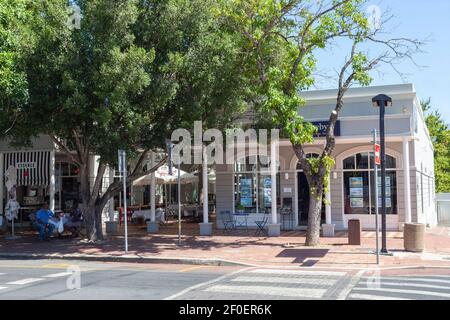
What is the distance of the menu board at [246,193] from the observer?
23.1 m

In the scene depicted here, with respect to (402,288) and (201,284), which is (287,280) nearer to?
(201,284)

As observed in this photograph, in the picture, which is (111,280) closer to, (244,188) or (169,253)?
(169,253)

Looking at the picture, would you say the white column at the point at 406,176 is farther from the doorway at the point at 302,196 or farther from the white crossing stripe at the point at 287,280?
the white crossing stripe at the point at 287,280

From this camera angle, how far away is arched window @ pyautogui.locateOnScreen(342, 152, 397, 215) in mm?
21516

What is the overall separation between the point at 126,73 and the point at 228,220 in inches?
398

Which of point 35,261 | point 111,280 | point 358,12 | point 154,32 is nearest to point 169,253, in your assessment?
point 35,261

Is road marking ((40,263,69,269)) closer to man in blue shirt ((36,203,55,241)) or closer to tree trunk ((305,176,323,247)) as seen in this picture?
man in blue shirt ((36,203,55,241))

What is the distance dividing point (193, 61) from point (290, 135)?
3.64m

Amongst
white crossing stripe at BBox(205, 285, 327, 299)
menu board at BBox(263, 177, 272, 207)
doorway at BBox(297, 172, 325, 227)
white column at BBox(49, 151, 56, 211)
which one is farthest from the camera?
menu board at BBox(263, 177, 272, 207)

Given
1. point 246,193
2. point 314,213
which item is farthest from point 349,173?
point 314,213

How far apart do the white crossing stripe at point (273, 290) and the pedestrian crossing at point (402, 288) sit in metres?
0.62

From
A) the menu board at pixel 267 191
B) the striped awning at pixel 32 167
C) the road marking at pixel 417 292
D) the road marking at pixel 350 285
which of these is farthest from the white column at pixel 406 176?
the striped awning at pixel 32 167

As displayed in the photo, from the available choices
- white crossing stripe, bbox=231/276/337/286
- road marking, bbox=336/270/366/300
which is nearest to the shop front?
road marking, bbox=336/270/366/300

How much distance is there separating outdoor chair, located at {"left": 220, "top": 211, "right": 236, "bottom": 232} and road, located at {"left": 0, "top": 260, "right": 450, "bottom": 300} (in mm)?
8676
